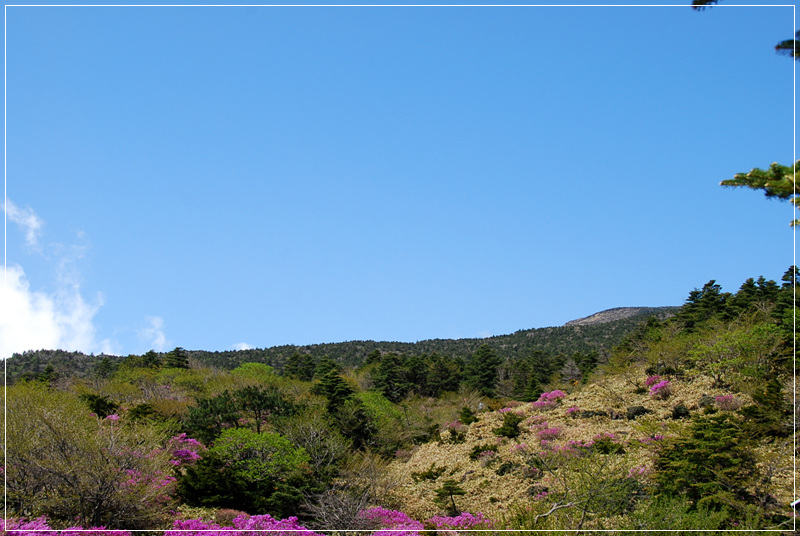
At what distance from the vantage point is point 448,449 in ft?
110

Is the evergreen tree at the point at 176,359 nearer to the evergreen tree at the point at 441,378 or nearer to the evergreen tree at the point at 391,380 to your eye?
the evergreen tree at the point at 391,380

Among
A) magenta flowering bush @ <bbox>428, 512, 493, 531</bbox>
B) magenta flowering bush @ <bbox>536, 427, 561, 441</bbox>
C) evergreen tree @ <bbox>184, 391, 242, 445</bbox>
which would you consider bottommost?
magenta flowering bush @ <bbox>428, 512, 493, 531</bbox>

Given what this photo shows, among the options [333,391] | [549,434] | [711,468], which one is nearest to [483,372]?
[333,391]

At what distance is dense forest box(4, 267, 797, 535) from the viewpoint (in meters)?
15.6

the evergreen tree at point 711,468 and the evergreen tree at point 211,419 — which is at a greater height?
the evergreen tree at point 211,419

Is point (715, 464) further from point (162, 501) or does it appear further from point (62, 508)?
point (62, 508)

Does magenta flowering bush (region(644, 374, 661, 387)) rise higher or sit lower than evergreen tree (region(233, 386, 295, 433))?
lower

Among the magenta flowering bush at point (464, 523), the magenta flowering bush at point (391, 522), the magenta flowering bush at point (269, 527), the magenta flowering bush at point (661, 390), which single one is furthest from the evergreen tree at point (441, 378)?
the magenta flowering bush at point (269, 527)

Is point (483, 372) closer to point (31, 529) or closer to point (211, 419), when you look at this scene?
point (211, 419)

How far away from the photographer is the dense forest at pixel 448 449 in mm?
15641

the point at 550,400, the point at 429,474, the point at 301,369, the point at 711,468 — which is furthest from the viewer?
the point at 301,369

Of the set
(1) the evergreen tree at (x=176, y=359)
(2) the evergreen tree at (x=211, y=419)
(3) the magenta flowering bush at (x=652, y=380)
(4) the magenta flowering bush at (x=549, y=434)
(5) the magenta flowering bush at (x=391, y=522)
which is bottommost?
(5) the magenta flowering bush at (x=391, y=522)

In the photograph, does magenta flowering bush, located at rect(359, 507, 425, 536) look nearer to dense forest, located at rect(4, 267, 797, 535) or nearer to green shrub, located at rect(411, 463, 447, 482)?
dense forest, located at rect(4, 267, 797, 535)

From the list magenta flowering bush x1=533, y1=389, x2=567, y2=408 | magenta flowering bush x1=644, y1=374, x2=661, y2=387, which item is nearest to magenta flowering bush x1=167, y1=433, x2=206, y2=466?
magenta flowering bush x1=533, y1=389, x2=567, y2=408
